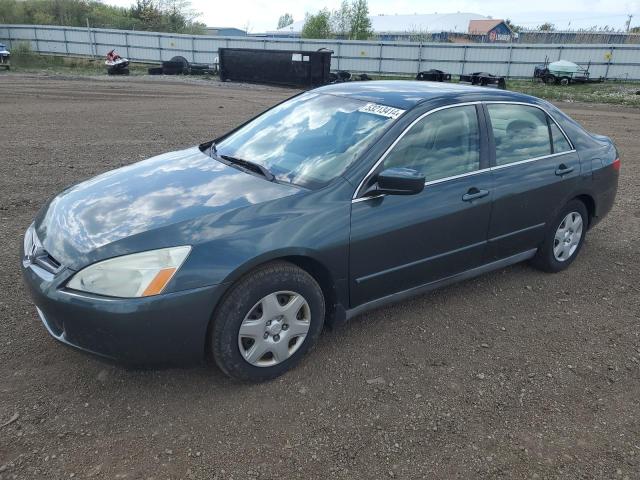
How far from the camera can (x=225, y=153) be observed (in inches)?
152

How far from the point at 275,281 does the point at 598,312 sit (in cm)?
272

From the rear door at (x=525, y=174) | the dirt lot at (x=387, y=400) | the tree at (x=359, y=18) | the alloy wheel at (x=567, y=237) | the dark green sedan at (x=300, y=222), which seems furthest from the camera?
the tree at (x=359, y=18)

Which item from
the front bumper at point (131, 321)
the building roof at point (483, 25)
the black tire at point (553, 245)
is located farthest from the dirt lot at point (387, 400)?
the building roof at point (483, 25)

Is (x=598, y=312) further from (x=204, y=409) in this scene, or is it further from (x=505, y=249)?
(x=204, y=409)

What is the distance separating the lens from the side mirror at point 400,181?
3066 millimetres

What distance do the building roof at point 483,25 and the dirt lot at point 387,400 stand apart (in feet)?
264

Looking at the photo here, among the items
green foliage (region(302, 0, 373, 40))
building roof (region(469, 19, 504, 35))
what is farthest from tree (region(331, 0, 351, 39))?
building roof (region(469, 19, 504, 35))

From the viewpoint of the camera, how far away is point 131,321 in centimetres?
251

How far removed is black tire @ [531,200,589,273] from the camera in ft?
14.5

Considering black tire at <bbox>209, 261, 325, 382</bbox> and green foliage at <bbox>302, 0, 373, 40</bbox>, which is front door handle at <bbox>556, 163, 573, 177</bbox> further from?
green foliage at <bbox>302, 0, 373, 40</bbox>

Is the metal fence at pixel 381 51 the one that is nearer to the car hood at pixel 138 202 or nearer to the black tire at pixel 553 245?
the black tire at pixel 553 245

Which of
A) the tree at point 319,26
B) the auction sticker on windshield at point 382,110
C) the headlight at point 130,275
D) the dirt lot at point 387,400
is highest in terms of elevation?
the tree at point 319,26

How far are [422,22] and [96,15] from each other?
45303mm

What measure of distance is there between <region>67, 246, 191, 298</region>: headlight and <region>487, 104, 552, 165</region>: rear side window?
8.42ft
